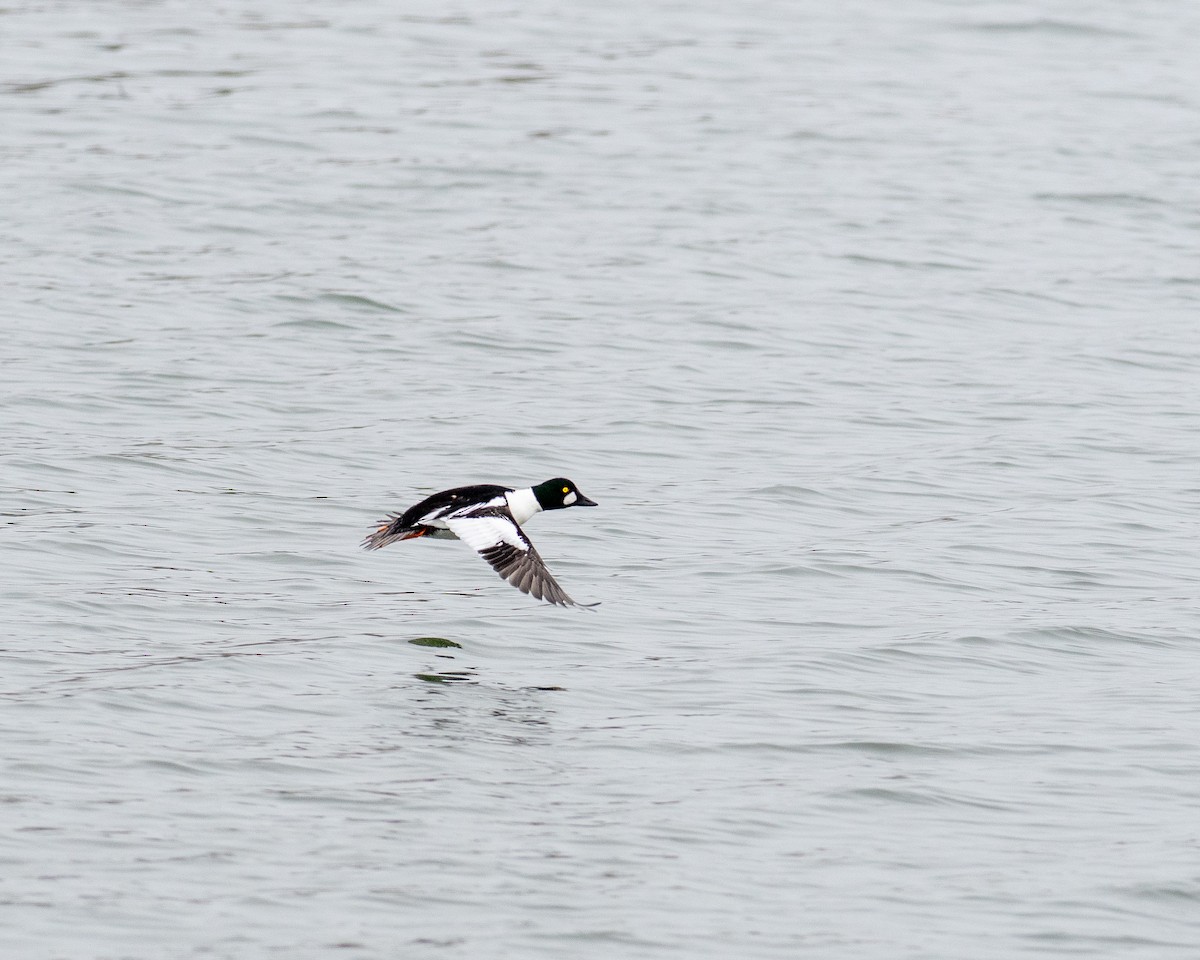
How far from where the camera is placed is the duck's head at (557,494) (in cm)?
1273

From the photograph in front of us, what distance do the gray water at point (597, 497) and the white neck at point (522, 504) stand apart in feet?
1.71

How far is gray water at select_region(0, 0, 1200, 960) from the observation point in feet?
27.8

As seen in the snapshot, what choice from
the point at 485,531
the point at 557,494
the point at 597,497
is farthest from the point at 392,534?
the point at 597,497

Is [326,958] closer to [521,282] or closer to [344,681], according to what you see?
[344,681]

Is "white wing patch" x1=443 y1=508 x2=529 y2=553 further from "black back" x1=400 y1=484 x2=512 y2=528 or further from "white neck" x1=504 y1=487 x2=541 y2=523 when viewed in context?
"white neck" x1=504 y1=487 x2=541 y2=523

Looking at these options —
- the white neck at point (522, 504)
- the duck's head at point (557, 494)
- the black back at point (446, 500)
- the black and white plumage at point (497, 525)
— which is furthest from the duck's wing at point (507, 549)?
the duck's head at point (557, 494)

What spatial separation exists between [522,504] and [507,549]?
1.13 metres

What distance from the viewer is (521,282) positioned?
20.2 m

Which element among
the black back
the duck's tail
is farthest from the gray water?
the black back

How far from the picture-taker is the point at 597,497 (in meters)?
14.4

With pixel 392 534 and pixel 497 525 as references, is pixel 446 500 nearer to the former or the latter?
pixel 392 534

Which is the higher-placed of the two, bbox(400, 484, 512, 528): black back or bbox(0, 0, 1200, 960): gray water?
bbox(400, 484, 512, 528): black back

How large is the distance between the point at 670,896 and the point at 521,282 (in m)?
12.5

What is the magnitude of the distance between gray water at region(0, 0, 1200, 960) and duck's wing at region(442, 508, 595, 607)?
0.44 metres
